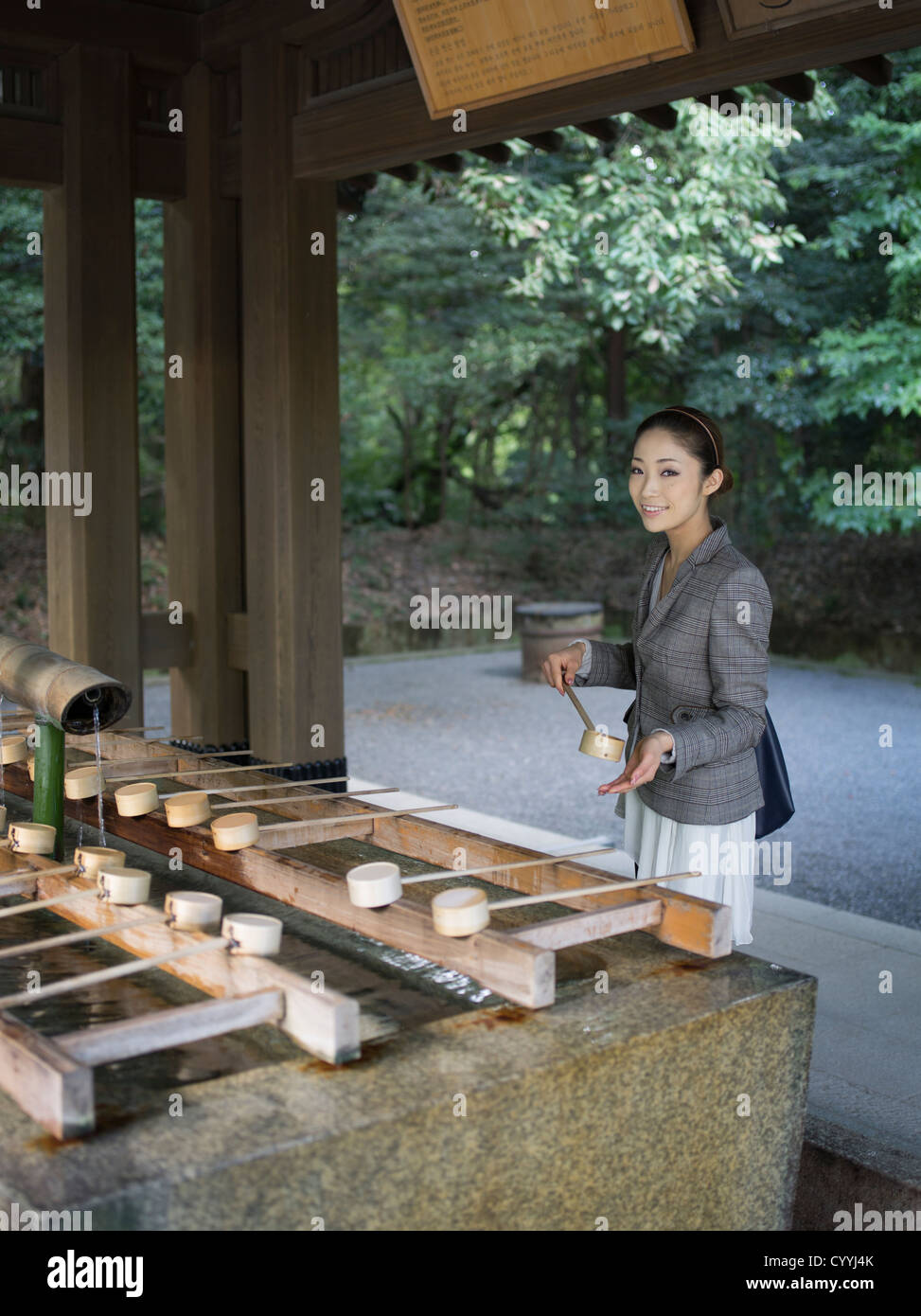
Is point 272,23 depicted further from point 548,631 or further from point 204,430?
point 548,631

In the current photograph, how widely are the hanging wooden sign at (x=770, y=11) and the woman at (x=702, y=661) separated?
1041mm

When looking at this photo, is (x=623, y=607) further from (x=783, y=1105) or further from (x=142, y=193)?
(x=783, y=1105)

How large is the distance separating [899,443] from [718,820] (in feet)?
42.6

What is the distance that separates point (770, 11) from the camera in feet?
9.33

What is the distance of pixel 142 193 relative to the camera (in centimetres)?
474

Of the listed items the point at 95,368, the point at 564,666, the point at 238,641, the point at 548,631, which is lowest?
the point at 548,631

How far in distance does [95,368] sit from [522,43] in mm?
2035

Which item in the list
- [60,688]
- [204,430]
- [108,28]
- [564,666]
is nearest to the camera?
[60,688]

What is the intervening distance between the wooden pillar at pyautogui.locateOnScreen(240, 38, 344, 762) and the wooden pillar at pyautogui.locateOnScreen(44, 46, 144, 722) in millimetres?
463

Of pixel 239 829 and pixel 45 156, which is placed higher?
pixel 45 156

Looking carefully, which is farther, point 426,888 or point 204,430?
point 204,430

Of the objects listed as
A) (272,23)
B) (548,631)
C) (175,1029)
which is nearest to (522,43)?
(272,23)

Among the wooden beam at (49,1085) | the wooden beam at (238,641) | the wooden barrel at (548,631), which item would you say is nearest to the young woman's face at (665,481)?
the wooden beam at (49,1085)

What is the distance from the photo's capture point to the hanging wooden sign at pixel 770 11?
2.76 metres
